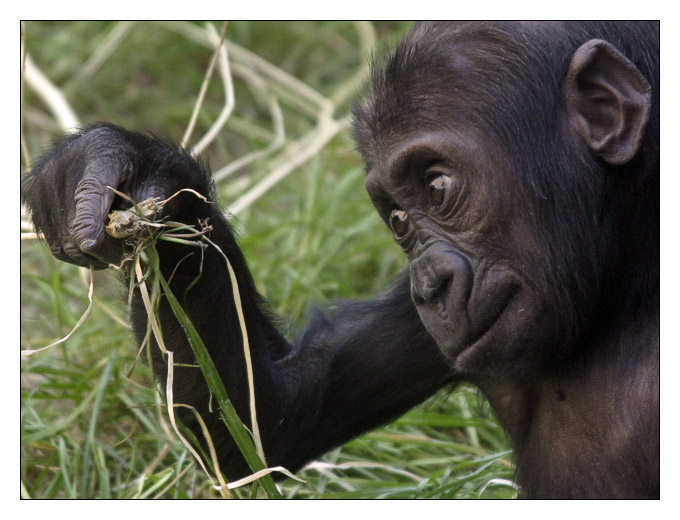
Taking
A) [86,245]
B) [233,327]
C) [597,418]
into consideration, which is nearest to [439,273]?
[597,418]

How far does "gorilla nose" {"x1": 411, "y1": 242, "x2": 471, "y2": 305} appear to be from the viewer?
2.69 m

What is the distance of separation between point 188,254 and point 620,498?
53.7 inches

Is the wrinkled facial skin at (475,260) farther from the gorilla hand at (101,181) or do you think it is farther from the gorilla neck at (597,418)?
the gorilla hand at (101,181)

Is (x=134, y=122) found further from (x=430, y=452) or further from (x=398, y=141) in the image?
(x=398, y=141)

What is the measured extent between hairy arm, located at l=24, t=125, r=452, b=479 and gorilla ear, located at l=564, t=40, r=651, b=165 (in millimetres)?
926

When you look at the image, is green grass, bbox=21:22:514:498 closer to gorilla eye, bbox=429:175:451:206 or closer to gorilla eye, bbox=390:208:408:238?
gorilla eye, bbox=390:208:408:238

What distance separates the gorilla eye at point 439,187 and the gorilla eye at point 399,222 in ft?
0.46

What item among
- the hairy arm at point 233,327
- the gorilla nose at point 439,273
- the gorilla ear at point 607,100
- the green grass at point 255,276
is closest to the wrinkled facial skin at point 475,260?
the gorilla nose at point 439,273

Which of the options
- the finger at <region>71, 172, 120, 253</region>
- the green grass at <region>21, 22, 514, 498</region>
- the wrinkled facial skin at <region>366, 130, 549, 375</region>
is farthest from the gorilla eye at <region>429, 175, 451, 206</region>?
the finger at <region>71, 172, 120, 253</region>

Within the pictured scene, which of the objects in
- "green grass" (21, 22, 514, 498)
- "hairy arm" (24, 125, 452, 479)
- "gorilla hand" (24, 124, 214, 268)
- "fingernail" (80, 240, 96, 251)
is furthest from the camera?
"green grass" (21, 22, 514, 498)

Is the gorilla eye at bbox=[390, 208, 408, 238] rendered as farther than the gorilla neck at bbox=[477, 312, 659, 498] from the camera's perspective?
Yes

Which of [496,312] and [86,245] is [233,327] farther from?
[496,312]

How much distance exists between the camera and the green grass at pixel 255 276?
3.82 m

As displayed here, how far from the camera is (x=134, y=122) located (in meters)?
6.93
